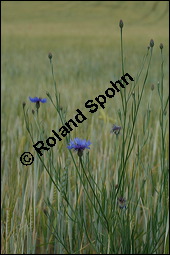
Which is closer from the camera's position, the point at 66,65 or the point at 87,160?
the point at 87,160

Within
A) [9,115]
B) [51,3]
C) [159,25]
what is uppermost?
[51,3]

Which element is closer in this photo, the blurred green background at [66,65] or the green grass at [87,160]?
the green grass at [87,160]

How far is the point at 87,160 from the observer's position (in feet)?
4.51

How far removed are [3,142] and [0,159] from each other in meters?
0.16

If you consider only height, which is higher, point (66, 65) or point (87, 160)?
point (66, 65)

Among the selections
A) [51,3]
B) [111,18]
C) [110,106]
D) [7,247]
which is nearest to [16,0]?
[51,3]

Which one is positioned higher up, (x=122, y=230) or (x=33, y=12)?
(x=33, y=12)

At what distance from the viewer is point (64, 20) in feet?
62.5

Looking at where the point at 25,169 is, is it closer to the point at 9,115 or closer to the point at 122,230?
the point at 122,230

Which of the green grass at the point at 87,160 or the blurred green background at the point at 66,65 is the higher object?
the blurred green background at the point at 66,65

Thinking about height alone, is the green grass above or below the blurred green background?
below

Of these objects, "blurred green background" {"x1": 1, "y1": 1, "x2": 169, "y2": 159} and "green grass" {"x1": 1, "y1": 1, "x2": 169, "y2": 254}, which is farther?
"blurred green background" {"x1": 1, "y1": 1, "x2": 169, "y2": 159}

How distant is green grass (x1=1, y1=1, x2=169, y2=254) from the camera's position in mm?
1040

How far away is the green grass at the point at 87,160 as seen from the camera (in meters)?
1.04
